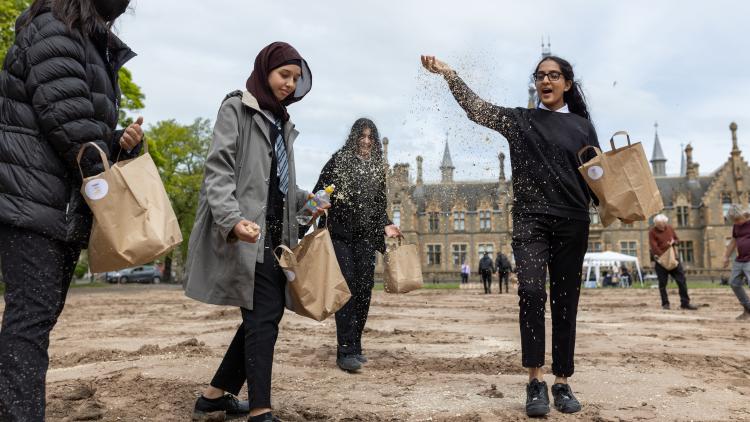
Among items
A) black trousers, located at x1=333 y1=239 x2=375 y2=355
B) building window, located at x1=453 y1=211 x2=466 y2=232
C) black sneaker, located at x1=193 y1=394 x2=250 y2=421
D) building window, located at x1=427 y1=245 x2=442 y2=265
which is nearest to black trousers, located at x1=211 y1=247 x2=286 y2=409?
black sneaker, located at x1=193 y1=394 x2=250 y2=421

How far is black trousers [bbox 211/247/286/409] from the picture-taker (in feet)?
10.2

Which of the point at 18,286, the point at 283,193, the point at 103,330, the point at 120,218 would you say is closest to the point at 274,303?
the point at 283,193

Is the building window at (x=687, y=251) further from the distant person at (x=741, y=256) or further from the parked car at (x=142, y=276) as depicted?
the distant person at (x=741, y=256)

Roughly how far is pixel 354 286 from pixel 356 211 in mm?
672

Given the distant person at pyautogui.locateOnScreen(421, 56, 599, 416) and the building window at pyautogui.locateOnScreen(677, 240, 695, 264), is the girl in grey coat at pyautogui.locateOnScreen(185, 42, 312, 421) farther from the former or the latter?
the building window at pyautogui.locateOnScreen(677, 240, 695, 264)

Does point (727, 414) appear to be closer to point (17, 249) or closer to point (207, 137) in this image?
point (17, 249)

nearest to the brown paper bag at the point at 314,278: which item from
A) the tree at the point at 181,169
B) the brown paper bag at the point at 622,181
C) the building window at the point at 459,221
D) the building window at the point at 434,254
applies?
the brown paper bag at the point at 622,181

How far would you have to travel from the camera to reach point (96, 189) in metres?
2.60

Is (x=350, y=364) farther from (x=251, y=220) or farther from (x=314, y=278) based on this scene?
(x=251, y=220)

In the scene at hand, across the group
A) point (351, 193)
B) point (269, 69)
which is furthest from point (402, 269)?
point (269, 69)

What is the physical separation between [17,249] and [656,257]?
40.0 feet

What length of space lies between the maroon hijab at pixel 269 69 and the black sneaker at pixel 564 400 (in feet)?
7.74

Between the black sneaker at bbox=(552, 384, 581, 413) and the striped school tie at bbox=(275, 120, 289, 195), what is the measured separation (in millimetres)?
2063

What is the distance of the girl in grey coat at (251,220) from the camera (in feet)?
10.2
